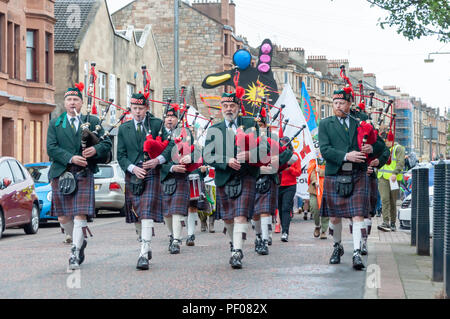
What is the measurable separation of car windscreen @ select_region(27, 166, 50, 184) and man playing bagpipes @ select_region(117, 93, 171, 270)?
10.4m

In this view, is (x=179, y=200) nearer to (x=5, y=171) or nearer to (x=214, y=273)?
(x=214, y=273)

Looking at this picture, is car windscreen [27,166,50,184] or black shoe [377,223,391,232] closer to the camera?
black shoe [377,223,391,232]

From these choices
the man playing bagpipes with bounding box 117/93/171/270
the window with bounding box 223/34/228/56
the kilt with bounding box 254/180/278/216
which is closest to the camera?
the man playing bagpipes with bounding box 117/93/171/270

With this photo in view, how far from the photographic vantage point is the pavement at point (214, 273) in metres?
7.84

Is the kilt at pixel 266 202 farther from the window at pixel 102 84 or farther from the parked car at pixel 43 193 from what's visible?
the window at pixel 102 84

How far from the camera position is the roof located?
38812mm

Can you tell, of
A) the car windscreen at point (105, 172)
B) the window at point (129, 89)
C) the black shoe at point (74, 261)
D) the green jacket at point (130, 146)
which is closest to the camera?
the black shoe at point (74, 261)

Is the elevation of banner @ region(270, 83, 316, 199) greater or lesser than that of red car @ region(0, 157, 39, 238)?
greater

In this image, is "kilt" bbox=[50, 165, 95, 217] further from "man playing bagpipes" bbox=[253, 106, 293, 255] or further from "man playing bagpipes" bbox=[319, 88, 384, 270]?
"man playing bagpipes" bbox=[253, 106, 293, 255]

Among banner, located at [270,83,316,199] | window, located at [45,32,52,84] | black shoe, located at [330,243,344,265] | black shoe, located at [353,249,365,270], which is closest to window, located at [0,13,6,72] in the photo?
window, located at [45,32,52,84]

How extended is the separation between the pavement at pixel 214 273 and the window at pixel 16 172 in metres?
2.86

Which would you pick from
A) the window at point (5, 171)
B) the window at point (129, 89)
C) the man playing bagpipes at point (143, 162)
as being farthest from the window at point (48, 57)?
the man playing bagpipes at point (143, 162)
